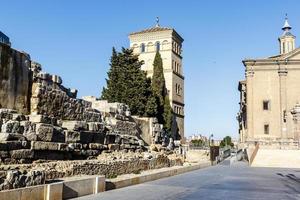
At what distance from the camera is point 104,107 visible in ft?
70.8

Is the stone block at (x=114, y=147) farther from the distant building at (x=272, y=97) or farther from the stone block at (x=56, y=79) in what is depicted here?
the distant building at (x=272, y=97)

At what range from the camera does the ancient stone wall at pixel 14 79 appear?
40.4 ft

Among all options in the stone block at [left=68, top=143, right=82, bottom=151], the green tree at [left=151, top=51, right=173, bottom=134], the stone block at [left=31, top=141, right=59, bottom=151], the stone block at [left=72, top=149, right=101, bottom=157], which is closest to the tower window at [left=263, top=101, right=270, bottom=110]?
the green tree at [left=151, top=51, right=173, bottom=134]

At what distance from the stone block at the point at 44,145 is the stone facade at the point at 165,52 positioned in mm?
68596

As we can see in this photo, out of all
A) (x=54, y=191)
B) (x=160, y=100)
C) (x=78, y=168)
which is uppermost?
(x=160, y=100)

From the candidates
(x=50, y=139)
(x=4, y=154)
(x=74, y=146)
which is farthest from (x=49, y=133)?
(x=4, y=154)

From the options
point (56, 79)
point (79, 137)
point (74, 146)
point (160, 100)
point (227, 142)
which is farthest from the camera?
point (227, 142)

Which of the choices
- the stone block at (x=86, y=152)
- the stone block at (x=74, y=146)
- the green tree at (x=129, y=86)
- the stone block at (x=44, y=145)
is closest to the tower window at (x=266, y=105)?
the green tree at (x=129, y=86)

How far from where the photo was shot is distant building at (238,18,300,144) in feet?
185

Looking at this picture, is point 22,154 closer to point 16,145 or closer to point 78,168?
point 16,145

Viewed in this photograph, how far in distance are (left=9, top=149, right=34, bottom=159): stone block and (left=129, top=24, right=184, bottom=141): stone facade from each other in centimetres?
6983

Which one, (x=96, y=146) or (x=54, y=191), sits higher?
(x=96, y=146)

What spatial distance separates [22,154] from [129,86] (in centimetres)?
3630

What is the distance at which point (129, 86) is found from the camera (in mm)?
47406
